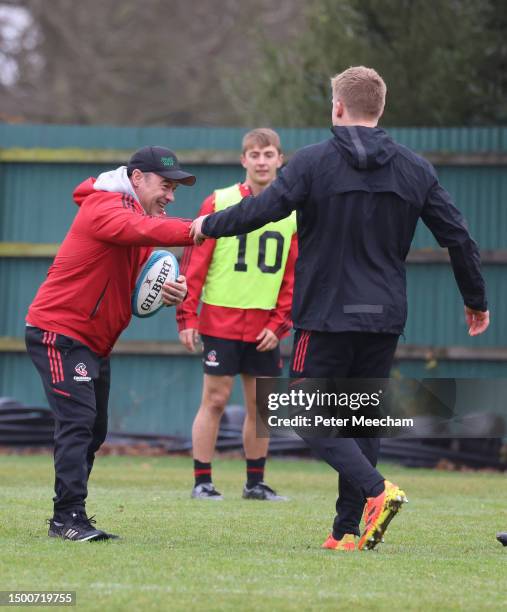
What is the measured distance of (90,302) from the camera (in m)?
6.44

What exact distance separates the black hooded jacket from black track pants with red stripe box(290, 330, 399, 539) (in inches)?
3.2

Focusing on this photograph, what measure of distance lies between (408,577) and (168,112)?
2361 centimetres

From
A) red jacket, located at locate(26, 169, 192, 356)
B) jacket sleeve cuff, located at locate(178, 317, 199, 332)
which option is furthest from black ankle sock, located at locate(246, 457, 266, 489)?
red jacket, located at locate(26, 169, 192, 356)

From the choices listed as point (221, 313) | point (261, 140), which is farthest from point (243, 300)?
point (261, 140)

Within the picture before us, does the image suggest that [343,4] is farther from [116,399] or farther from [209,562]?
[209,562]

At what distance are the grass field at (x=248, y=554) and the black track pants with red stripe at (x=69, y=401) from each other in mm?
284

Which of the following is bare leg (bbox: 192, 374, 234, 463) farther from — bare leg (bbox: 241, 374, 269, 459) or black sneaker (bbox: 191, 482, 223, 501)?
black sneaker (bbox: 191, 482, 223, 501)

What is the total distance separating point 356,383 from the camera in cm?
607

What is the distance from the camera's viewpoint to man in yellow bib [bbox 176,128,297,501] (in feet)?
29.6

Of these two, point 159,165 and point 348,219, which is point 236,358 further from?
point 348,219

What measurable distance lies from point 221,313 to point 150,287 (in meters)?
2.49

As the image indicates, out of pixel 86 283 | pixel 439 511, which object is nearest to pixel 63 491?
pixel 86 283

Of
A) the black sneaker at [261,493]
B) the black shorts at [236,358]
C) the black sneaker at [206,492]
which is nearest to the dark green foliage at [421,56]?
the black shorts at [236,358]

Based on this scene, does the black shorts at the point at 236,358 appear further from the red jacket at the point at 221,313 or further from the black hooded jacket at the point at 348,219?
the black hooded jacket at the point at 348,219
